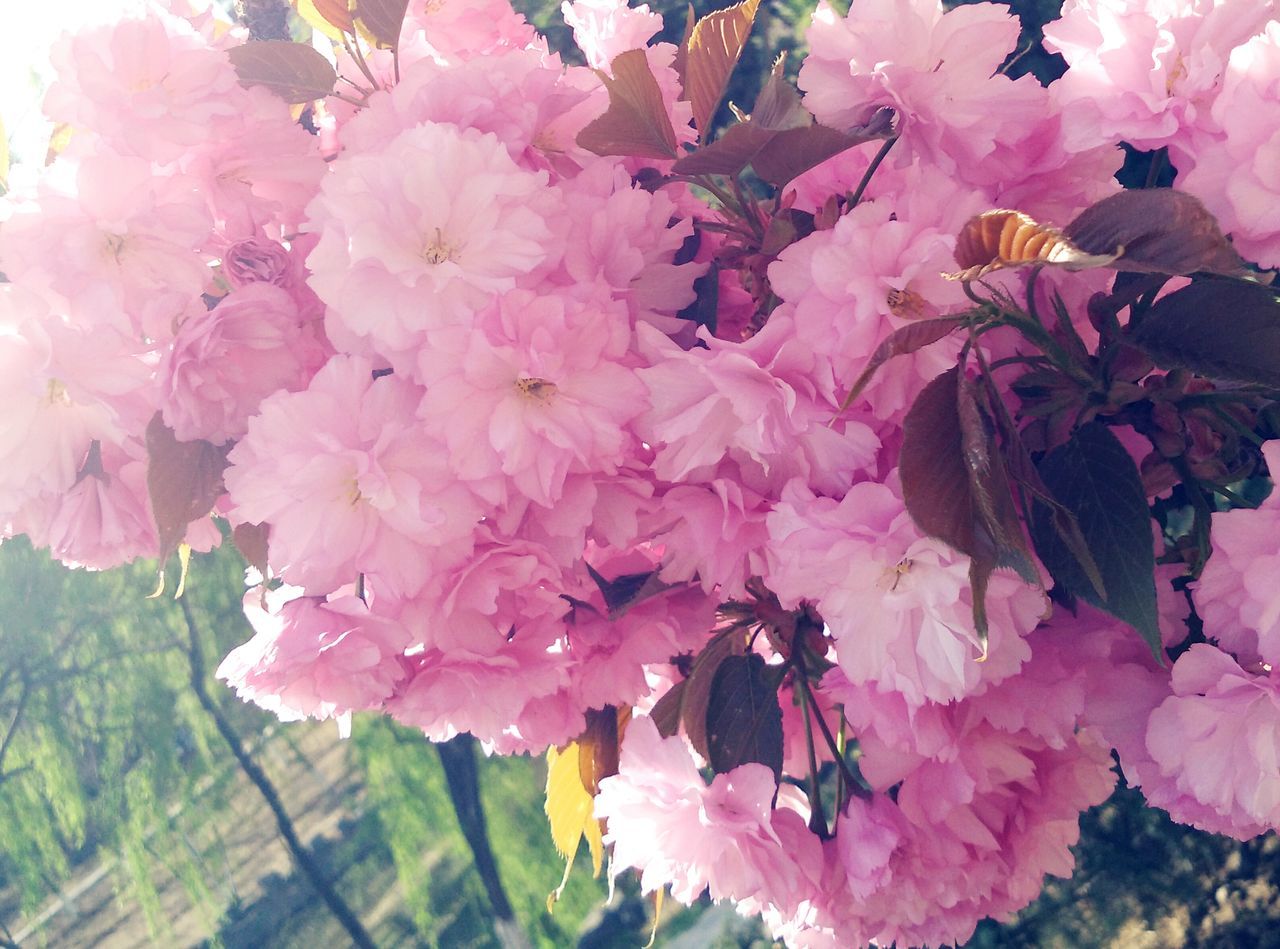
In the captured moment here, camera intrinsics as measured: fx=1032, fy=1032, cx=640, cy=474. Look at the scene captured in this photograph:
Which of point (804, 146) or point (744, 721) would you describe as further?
point (744, 721)

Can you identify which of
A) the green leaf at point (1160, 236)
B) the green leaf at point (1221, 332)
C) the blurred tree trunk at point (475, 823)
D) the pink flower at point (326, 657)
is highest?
the green leaf at point (1160, 236)

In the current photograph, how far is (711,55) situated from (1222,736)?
0.99 ft

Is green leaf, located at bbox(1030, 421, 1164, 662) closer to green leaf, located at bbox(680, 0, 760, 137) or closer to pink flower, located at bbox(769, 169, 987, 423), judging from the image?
pink flower, located at bbox(769, 169, 987, 423)

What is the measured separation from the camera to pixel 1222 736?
33cm

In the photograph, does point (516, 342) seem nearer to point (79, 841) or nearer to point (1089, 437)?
point (1089, 437)

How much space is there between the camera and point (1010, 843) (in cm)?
46

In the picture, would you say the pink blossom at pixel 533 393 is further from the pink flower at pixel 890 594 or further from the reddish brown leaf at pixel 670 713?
the reddish brown leaf at pixel 670 713

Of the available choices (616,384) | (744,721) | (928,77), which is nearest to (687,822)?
(744,721)

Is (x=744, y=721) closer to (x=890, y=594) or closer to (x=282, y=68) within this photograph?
(x=890, y=594)

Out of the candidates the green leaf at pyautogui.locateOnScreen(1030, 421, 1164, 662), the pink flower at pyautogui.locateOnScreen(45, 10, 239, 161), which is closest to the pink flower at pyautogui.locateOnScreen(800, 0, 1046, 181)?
the green leaf at pyautogui.locateOnScreen(1030, 421, 1164, 662)

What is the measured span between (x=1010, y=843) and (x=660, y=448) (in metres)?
0.25

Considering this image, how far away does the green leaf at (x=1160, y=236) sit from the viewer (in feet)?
0.86

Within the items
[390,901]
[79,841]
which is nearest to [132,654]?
[79,841]

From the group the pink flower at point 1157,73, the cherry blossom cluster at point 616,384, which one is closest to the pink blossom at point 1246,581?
the cherry blossom cluster at point 616,384
